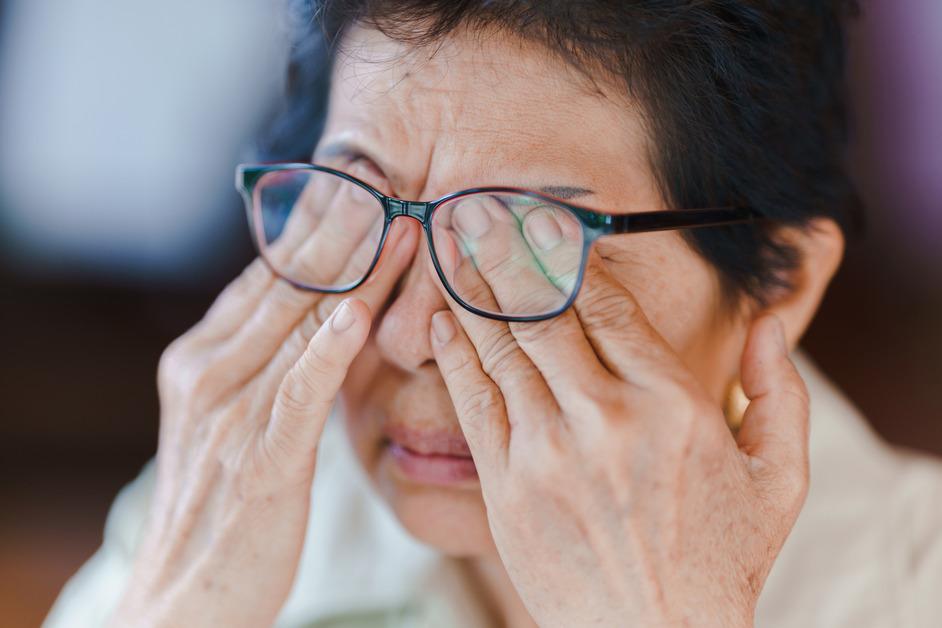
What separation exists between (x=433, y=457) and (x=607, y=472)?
360 millimetres

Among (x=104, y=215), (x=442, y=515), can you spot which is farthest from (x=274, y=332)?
(x=104, y=215)

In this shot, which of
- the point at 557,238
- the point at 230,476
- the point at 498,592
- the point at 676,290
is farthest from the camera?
the point at 498,592

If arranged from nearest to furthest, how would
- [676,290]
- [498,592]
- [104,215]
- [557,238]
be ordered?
[557,238], [676,290], [498,592], [104,215]

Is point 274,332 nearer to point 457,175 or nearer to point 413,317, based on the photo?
point 413,317

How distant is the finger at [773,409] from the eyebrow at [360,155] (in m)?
0.36

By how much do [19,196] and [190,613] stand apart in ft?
7.61

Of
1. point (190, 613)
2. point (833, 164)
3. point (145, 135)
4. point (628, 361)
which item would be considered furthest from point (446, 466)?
point (145, 135)

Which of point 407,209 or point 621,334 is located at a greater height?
point 407,209

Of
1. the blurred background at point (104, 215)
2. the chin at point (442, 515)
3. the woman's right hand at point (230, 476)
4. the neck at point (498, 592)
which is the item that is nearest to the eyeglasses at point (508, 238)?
the woman's right hand at point (230, 476)

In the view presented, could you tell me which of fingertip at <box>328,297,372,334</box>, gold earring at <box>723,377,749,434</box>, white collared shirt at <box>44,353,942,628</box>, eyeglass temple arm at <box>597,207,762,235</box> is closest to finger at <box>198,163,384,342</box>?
fingertip at <box>328,297,372,334</box>

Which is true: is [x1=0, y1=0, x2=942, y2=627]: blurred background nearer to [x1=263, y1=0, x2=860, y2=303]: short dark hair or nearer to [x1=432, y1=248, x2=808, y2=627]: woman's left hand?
[x1=263, y1=0, x2=860, y2=303]: short dark hair

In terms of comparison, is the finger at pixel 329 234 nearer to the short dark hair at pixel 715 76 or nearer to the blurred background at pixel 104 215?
the short dark hair at pixel 715 76

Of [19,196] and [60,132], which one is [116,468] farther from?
[60,132]

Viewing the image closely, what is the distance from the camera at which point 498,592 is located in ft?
5.38
